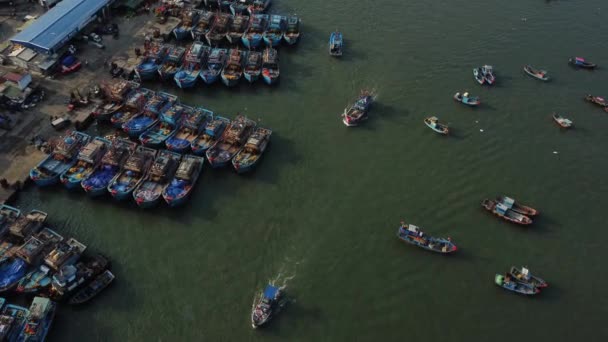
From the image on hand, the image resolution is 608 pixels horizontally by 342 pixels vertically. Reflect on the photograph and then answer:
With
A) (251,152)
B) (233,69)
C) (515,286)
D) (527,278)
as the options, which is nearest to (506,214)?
(527,278)

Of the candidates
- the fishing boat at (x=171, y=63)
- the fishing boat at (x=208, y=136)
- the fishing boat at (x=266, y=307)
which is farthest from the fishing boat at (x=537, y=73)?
the fishing boat at (x=266, y=307)

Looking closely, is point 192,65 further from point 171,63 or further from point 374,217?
point 374,217

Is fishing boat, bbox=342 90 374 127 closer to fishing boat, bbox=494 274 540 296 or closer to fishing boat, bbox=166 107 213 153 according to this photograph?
fishing boat, bbox=166 107 213 153

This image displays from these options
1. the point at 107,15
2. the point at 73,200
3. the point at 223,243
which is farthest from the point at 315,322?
the point at 107,15

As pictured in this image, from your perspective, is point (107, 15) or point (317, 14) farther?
point (317, 14)

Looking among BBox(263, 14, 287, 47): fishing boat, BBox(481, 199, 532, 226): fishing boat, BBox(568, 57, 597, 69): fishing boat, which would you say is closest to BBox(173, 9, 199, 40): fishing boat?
BBox(263, 14, 287, 47): fishing boat

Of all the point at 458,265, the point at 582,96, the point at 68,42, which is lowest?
the point at 458,265

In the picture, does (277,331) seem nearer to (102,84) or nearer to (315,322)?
(315,322)
